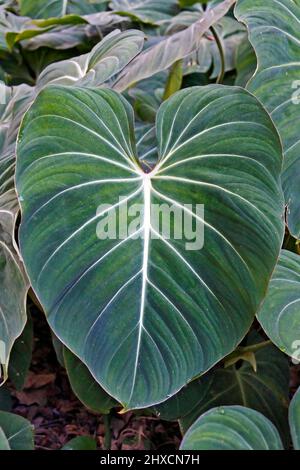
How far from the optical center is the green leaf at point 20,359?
1584 mm

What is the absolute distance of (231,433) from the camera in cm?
99

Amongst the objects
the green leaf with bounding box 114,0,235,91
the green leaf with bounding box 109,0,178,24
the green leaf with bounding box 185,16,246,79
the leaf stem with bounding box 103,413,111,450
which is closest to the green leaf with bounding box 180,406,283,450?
the leaf stem with bounding box 103,413,111,450

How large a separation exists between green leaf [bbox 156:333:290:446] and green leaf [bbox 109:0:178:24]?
1.31 m

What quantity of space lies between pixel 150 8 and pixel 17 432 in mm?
1654

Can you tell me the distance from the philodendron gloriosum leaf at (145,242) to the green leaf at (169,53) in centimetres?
31

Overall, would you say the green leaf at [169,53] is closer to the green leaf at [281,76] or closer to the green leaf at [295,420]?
the green leaf at [281,76]

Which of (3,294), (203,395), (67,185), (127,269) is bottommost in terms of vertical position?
(203,395)

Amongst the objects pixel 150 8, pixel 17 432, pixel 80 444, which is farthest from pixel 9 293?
pixel 150 8

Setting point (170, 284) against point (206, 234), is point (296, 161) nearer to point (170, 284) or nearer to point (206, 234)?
point (206, 234)

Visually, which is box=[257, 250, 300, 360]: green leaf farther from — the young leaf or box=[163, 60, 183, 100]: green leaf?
box=[163, 60, 183, 100]: green leaf

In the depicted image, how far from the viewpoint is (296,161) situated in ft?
4.14

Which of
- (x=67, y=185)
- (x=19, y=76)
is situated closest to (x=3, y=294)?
(x=67, y=185)

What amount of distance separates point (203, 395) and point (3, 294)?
538 mm

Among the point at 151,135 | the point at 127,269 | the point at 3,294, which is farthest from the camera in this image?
the point at 151,135
